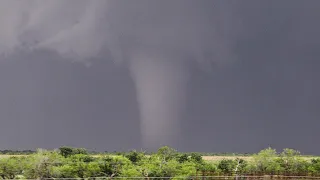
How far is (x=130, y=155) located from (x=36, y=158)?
19980mm

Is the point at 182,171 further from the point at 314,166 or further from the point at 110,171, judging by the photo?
the point at 314,166

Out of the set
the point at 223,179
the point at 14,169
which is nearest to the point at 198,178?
the point at 223,179

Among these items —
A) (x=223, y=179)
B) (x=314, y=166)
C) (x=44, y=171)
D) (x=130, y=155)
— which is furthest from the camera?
(x=130, y=155)

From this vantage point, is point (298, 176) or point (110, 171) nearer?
point (298, 176)

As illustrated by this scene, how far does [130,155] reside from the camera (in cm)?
5872

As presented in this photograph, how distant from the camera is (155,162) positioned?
156ft

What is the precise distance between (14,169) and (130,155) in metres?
20.6

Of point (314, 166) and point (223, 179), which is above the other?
point (314, 166)

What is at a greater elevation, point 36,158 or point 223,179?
point 36,158

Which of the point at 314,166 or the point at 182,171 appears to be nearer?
the point at 182,171

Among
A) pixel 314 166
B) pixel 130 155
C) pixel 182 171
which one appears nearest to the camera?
pixel 182 171

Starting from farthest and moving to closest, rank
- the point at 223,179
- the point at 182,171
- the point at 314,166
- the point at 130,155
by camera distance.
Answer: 1. the point at 130,155
2. the point at 314,166
3. the point at 182,171
4. the point at 223,179

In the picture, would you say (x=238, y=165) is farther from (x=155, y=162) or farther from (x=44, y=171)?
(x=44, y=171)

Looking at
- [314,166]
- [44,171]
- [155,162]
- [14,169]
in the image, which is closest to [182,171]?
[155,162]
